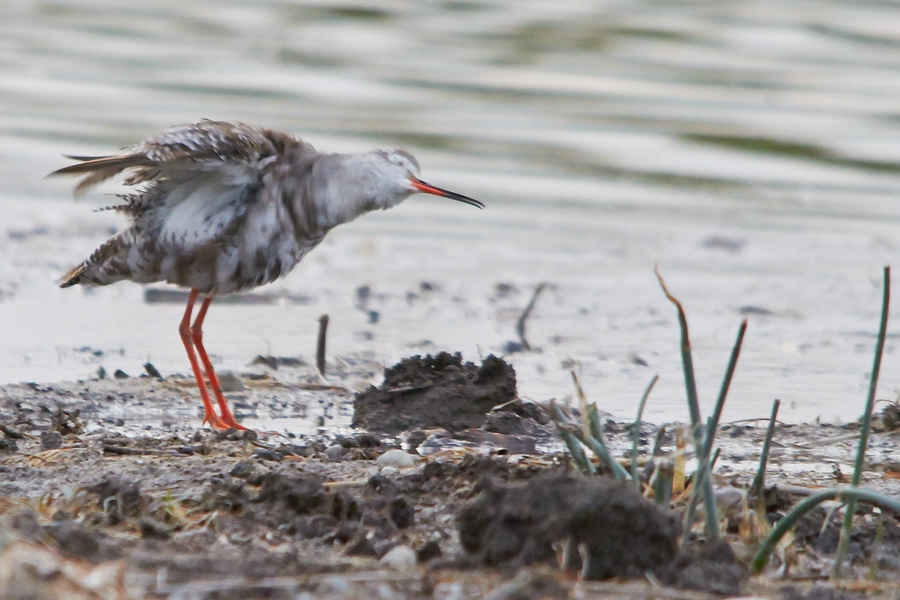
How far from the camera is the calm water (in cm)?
757

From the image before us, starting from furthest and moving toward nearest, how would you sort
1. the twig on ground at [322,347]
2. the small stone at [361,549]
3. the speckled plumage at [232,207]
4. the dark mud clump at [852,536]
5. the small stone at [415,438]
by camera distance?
the twig on ground at [322,347] < the speckled plumage at [232,207] < the small stone at [415,438] < the dark mud clump at [852,536] < the small stone at [361,549]

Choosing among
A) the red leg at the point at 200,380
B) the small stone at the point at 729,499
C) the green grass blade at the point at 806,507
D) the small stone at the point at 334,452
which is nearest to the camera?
the green grass blade at the point at 806,507

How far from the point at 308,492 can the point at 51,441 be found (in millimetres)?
1377

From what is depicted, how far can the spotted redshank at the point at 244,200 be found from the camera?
19.0 ft

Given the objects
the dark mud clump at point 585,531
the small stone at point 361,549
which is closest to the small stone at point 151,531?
the small stone at point 361,549

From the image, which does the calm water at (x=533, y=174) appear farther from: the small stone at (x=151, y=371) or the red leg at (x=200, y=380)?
the red leg at (x=200, y=380)

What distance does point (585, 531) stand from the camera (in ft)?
10.9

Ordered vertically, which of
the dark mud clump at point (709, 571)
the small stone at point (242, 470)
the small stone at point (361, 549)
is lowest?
the small stone at point (242, 470)

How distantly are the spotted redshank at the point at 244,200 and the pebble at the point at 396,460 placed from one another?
1.19 m

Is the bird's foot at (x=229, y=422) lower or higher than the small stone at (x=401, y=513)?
lower

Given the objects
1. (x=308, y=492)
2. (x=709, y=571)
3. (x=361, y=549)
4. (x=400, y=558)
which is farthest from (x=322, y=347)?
(x=709, y=571)

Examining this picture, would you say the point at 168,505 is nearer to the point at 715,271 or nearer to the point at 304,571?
the point at 304,571

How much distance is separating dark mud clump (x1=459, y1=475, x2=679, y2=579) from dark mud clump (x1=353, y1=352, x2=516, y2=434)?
209 cm

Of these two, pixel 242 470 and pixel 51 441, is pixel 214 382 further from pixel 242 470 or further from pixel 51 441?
pixel 242 470
